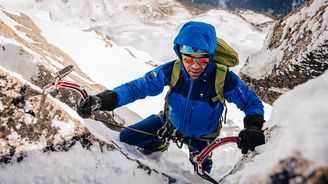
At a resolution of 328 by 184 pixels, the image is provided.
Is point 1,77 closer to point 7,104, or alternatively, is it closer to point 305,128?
point 7,104

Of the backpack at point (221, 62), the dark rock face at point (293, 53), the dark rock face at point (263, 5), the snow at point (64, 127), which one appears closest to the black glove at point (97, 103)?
the snow at point (64, 127)

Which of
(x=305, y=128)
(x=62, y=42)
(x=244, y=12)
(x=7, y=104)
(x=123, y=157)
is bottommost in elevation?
(x=244, y=12)

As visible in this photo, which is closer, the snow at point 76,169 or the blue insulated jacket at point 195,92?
the snow at point 76,169

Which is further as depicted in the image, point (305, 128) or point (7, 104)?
point (7, 104)

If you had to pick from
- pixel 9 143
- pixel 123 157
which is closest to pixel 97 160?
pixel 123 157

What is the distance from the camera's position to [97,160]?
3303mm

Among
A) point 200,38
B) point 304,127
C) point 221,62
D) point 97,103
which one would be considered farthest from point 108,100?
point 304,127

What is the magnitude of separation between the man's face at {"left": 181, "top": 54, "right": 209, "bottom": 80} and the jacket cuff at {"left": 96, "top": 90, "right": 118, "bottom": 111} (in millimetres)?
913

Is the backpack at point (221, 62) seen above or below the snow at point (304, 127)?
below

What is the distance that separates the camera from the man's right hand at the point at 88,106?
12.3 feet

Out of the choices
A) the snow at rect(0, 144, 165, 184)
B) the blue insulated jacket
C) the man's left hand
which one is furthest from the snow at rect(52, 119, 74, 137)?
the man's left hand

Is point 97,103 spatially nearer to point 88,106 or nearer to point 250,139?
point 88,106

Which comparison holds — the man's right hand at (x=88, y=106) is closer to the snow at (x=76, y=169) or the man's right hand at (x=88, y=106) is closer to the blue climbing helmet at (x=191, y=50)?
Result: the snow at (x=76, y=169)

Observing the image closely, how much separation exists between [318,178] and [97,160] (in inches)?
89.8
